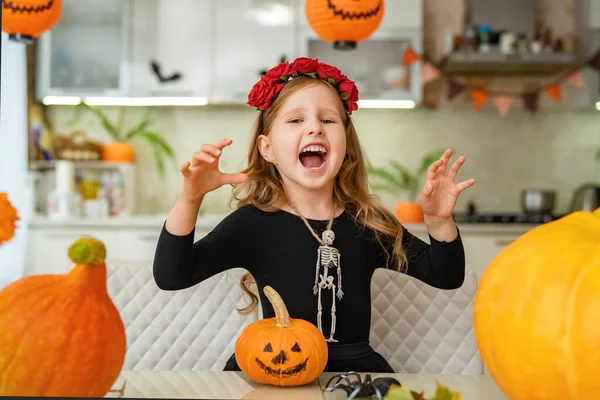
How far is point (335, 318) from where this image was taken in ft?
4.08

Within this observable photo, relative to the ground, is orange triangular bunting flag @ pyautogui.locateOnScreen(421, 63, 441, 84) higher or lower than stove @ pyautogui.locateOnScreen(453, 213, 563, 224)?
higher

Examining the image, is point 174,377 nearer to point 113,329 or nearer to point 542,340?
point 113,329

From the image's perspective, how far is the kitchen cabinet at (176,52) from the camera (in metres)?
4.05

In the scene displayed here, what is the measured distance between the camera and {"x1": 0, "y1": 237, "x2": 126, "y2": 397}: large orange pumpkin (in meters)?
0.57

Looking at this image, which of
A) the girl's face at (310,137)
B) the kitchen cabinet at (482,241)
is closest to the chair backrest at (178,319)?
the girl's face at (310,137)

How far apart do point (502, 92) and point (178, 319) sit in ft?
10.9

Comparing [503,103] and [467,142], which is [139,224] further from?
[503,103]

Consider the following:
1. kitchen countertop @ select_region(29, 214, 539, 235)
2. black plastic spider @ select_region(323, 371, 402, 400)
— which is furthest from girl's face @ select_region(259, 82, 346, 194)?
kitchen countertop @ select_region(29, 214, 539, 235)

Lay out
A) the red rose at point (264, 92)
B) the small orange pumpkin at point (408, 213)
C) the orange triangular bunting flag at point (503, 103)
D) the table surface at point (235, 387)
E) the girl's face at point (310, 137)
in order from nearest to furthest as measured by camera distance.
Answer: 1. the table surface at point (235, 387)
2. the girl's face at point (310, 137)
3. the red rose at point (264, 92)
4. the small orange pumpkin at point (408, 213)
5. the orange triangular bunting flag at point (503, 103)

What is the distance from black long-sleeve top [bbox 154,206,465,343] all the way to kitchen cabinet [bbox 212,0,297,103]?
9.18 feet

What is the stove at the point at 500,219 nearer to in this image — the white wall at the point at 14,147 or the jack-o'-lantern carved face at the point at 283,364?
the white wall at the point at 14,147

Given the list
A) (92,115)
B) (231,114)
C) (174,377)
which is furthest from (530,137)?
(174,377)

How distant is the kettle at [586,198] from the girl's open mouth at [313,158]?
3.03 metres

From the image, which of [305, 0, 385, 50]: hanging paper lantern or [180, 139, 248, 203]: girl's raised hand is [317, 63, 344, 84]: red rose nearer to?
[180, 139, 248, 203]: girl's raised hand
